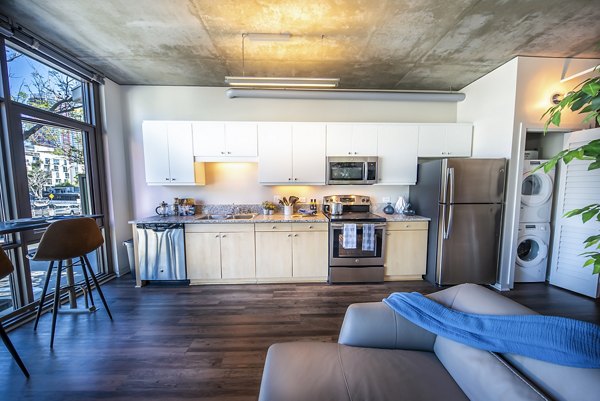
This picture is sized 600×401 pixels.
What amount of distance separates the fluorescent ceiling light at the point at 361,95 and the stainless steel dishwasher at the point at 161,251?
2.32m

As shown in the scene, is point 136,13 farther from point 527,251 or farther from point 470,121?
point 527,251

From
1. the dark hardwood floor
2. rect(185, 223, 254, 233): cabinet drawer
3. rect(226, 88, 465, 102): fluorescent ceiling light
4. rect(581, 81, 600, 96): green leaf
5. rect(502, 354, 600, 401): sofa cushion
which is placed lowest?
the dark hardwood floor

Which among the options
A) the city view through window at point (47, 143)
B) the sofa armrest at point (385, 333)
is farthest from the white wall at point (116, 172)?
the sofa armrest at point (385, 333)

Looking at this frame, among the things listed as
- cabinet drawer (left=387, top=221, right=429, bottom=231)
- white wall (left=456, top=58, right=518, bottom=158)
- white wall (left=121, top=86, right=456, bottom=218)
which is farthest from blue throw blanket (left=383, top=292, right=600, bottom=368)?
white wall (left=456, top=58, right=518, bottom=158)

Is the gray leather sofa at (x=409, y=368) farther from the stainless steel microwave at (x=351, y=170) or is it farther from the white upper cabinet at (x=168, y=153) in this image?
the white upper cabinet at (x=168, y=153)

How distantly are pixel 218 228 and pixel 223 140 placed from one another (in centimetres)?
133

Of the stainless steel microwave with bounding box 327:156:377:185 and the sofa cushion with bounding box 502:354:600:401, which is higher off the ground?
the stainless steel microwave with bounding box 327:156:377:185

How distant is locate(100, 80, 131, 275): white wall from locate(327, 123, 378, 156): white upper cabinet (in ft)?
11.0

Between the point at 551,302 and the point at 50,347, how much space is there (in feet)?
17.4

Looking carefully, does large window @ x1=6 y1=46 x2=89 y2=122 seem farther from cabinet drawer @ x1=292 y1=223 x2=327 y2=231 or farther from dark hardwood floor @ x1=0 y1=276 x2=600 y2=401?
cabinet drawer @ x1=292 y1=223 x2=327 y2=231

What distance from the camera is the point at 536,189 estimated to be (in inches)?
117

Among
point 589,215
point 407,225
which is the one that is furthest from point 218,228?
point 589,215

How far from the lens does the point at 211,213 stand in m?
3.66

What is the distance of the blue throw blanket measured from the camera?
786mm
